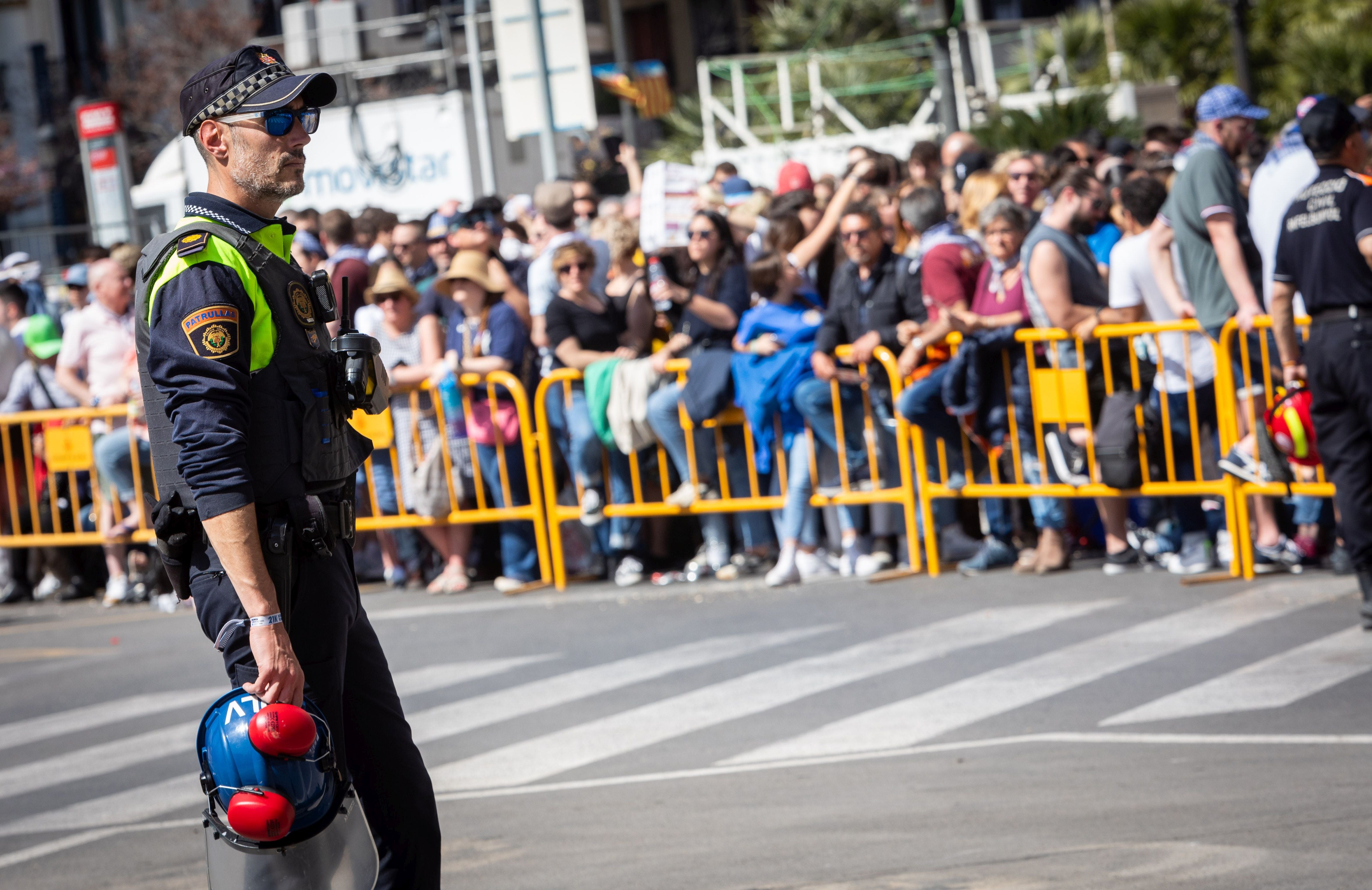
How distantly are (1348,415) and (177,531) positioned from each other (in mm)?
5721

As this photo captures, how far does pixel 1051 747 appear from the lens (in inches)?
255

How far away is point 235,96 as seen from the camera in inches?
152

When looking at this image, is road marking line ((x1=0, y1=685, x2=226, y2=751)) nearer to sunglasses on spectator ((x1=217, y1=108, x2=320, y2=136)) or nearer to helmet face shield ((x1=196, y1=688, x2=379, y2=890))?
helmet face shield ((x1=196, y1=688, x2=379, y2=890))

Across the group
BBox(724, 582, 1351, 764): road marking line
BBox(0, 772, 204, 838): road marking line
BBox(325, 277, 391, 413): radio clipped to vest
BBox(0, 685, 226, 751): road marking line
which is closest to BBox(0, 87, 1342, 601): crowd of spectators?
BBox(724, 582, 1351, 764): road marking line

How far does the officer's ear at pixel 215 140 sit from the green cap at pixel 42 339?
10.6 meters

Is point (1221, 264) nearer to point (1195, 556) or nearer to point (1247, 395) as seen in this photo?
point (1247, 395)

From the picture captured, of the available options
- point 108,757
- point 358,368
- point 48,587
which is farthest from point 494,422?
point 358,368

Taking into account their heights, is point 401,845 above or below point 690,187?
below

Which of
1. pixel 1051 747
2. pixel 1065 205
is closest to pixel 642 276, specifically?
pixel 1065 205

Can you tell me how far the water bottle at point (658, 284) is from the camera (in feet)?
35.2

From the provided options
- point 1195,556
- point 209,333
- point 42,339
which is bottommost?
point 1195,556

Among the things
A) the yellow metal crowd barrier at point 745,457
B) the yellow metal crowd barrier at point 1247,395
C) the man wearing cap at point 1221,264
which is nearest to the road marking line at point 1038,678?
the yellow metal crowd barrier at point 1247,395

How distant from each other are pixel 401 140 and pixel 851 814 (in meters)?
17.3

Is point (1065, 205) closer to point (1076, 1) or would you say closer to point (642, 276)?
point (642, 276)
